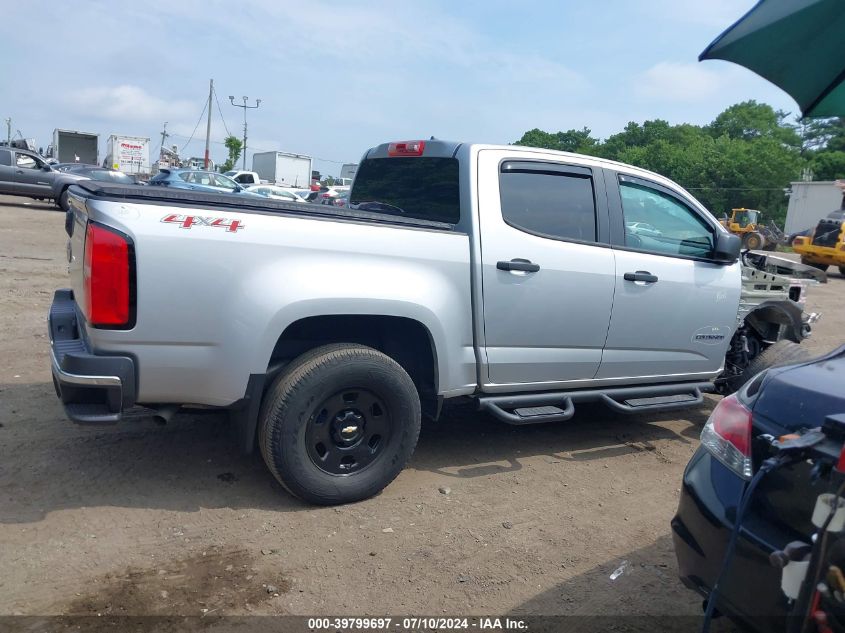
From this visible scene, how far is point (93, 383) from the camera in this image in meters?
3.27

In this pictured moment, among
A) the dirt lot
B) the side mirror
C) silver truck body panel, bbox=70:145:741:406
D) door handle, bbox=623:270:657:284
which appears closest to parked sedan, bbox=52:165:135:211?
the dirt lot

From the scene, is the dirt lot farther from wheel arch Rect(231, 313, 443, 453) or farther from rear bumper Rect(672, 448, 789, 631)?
rear bumper Rect(672, 448, 789, 631)

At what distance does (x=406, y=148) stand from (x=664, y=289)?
6.64ft

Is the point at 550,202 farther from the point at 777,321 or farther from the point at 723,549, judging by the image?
the point at 723,549

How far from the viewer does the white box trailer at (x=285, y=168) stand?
44.3m

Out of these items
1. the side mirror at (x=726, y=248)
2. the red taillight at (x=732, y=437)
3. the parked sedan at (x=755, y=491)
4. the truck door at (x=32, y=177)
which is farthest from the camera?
the truck door at (x=32, y=177)

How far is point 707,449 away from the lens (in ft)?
8.72

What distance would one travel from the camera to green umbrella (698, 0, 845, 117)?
361cm

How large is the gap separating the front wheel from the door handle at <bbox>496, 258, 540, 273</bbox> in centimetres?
89

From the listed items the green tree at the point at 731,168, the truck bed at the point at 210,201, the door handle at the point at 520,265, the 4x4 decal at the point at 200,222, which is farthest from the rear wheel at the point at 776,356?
the green tree at the point at 731,168

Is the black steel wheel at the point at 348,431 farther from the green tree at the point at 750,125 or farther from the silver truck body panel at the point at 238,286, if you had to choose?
the green tree at the point at 750,125

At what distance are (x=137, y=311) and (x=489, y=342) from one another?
197cm

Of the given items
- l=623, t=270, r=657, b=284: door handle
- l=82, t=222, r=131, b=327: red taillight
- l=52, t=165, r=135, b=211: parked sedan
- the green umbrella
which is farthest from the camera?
l=52, t=165, r=135, b=211: parked sedan

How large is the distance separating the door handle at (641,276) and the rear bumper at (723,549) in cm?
210
